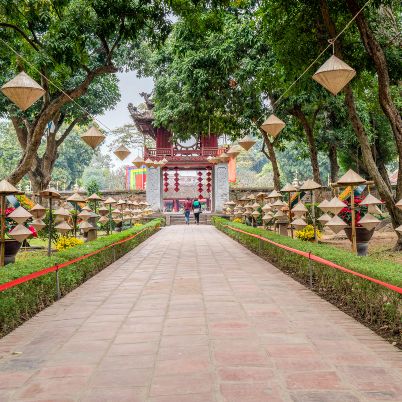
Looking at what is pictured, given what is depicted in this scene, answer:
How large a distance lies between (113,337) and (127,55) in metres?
18.7

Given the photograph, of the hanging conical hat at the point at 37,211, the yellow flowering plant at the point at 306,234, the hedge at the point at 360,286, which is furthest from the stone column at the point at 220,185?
the hedge at the point at 360,286

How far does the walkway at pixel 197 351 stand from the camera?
266cm

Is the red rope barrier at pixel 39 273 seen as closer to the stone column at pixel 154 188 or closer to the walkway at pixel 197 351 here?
the walkway at pixel 197 351

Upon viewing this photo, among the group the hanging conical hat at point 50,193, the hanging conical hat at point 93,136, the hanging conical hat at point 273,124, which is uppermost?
the hanging conical hat at point 273,124

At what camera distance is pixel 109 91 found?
774 inches

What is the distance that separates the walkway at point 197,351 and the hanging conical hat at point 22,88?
318 cm

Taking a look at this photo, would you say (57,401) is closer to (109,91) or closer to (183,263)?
(183,263)

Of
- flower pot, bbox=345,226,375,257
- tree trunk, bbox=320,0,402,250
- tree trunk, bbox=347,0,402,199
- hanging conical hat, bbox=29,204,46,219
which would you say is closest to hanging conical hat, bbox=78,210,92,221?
hanging conical hat, bbox=29,204,46,219

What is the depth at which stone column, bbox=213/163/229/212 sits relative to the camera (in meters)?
29.4

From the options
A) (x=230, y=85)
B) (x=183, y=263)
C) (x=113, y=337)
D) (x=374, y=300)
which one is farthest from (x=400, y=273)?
(x=230, y=85)

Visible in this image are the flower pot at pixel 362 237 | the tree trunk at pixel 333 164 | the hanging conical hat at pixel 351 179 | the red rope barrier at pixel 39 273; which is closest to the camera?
the red rope barrier at pixel 39 273

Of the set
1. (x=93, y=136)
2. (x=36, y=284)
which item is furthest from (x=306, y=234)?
(x=36, y=284)

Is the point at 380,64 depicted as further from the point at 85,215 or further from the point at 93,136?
the point at 85,215

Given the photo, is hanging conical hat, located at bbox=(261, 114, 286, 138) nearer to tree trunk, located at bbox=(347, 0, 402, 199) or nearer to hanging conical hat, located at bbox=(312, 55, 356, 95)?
tree trunk, located at bbox=(347, 0, 402, 199)
